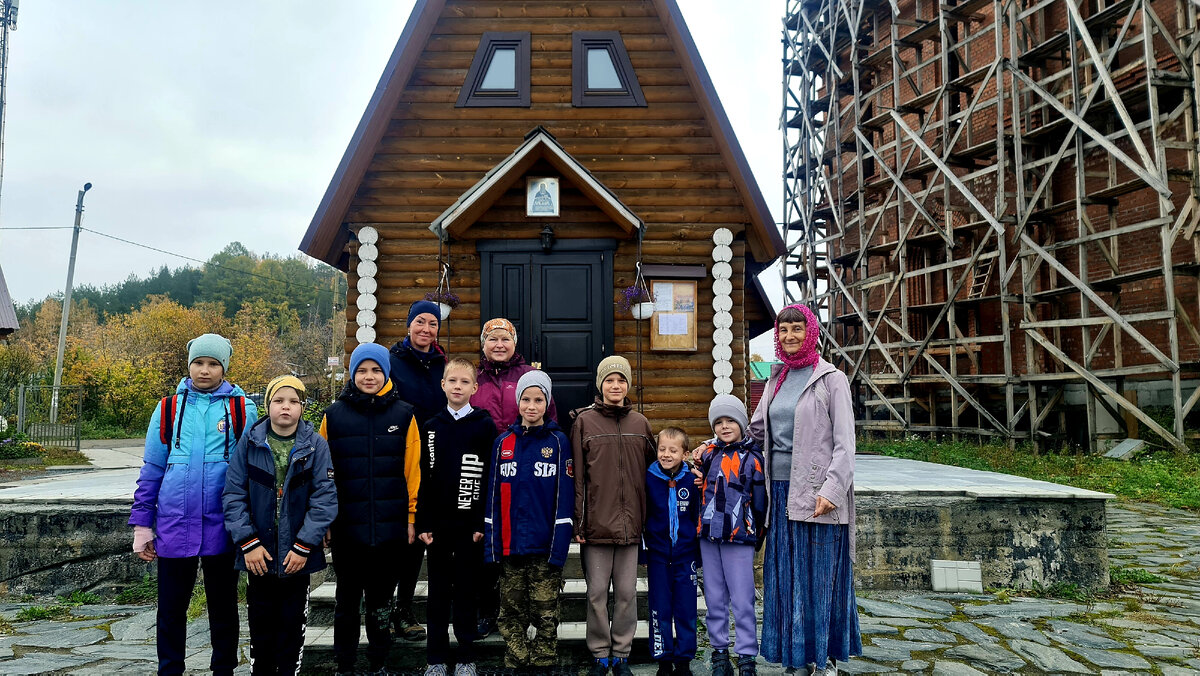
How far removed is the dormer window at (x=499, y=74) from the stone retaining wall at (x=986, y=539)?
553cm

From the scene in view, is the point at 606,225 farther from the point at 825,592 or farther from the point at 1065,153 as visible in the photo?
the point at 1065,153

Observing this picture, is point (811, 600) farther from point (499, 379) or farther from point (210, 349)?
point (210, 349)

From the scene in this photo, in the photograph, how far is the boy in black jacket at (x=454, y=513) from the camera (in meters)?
4.07

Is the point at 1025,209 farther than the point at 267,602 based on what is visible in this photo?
Yes

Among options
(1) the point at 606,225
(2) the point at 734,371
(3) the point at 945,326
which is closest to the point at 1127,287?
(3) the point at 945,326

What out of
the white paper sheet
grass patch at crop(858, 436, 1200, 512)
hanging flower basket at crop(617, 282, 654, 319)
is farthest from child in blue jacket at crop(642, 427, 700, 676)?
grass patch at crop(858, 436, 1200, 512)

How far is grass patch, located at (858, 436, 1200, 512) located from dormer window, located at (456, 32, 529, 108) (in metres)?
8.79

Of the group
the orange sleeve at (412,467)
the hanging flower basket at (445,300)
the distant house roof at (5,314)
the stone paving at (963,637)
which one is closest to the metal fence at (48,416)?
the distant house roof at (5,314)

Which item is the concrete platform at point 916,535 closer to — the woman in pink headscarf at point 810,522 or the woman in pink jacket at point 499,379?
the woman in pink headscarf at point 810,522

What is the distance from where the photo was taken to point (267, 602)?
3736mm

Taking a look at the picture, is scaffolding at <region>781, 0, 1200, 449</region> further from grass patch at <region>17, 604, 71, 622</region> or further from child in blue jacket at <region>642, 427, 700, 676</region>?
grass patch at <region>17, 604, 71, 622</region>

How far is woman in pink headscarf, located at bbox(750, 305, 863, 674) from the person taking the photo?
12.7ft

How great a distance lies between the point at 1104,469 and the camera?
11.1m

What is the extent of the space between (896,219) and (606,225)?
13923 millimetres
